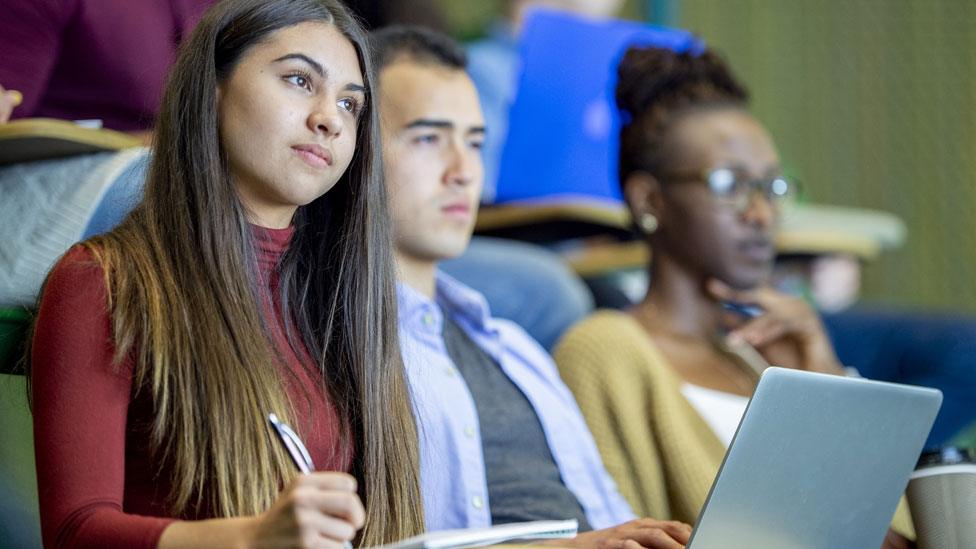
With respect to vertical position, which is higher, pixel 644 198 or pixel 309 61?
pixel 309 61

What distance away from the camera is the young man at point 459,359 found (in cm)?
136

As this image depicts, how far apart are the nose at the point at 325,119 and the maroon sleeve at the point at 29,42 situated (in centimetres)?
43

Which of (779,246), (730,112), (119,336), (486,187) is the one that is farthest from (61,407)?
(779,246)

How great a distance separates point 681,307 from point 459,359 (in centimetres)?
51

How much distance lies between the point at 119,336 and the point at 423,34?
82cm

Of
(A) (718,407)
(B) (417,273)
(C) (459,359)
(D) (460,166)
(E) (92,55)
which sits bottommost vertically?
(A) (718,407)

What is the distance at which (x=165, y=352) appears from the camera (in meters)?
0.98

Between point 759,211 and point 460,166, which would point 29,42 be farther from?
point 759,211

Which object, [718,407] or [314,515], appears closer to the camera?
[314,515]

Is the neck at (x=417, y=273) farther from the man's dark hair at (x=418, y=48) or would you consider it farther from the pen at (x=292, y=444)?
the pen at (x=292, y=444)

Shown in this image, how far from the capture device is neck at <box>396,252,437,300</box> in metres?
1.50

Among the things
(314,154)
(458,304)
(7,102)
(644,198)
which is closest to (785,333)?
(644,198)

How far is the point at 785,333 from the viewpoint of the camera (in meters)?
1.98

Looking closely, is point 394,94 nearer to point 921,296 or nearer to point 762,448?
point 762,448
